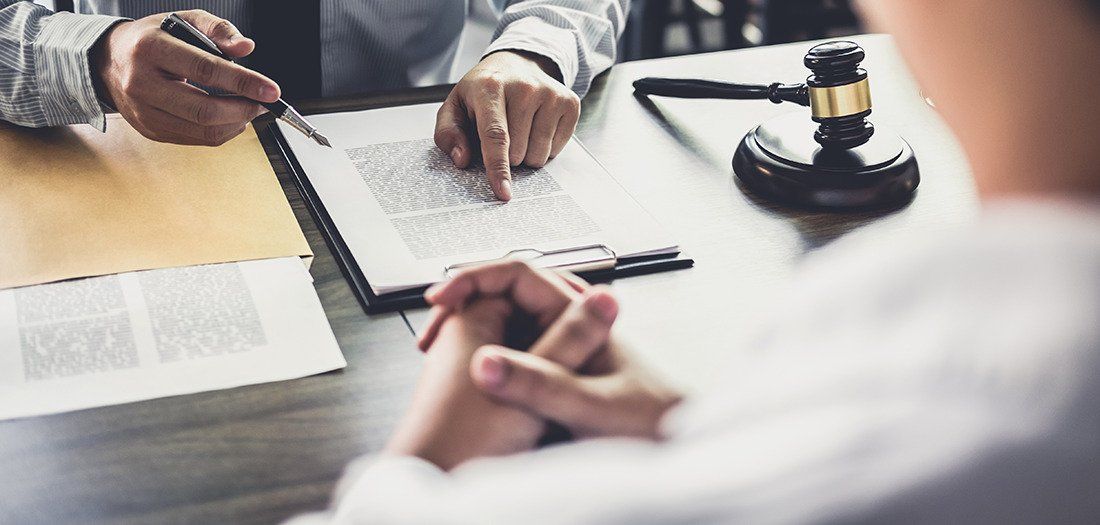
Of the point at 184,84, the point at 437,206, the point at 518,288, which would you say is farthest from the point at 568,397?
the point at 184,84

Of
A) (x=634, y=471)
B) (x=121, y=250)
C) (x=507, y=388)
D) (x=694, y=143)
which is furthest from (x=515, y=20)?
(x=634, y=471)

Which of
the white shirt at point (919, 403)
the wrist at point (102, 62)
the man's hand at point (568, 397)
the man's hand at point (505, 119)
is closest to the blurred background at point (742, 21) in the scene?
the man's hand at point (505, 119)

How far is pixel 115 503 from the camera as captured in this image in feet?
2.09

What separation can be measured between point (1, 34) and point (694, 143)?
0.77m

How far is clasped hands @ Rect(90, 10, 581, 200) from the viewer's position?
1.05m

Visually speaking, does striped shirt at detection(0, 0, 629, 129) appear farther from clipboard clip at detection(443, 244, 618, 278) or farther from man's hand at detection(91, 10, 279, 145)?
clipboard clip at detection(443, 244, 618, 278)

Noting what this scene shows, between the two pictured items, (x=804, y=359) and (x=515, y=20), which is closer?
(x=804, y=359)

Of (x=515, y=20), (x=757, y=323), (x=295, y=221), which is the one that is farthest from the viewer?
(x=515, y=20)

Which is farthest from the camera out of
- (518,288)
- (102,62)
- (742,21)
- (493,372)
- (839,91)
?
(742,21)

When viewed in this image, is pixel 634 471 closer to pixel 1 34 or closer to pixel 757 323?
pixel 757 323

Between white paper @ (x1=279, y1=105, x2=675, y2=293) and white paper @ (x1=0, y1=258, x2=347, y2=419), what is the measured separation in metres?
0.08

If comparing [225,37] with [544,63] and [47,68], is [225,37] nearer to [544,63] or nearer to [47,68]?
[47,68]

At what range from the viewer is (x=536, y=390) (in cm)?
67

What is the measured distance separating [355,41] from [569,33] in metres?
0.34
